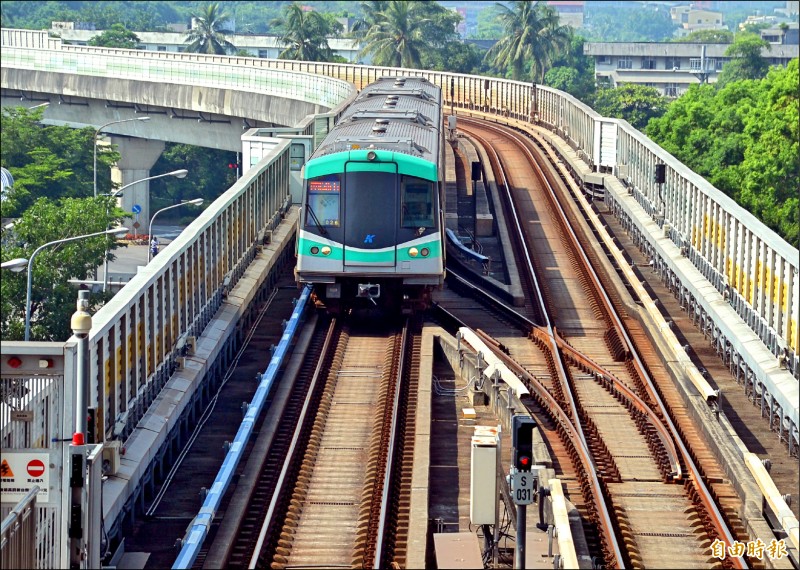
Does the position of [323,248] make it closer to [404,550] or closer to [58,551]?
[404,550]

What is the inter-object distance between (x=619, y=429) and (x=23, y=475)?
37.0 ft

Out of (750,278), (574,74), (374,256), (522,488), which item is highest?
(574,74)

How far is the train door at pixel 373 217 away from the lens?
91.4 feet

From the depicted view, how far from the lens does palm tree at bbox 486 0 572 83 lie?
4624 inches

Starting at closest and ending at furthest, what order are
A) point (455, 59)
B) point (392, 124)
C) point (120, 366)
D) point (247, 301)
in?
point (120, 366), point (247, 301), point (392, 124), point (455, 59)

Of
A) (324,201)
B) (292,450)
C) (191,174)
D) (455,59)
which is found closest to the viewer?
(292,450)

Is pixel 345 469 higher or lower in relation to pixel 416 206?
lower

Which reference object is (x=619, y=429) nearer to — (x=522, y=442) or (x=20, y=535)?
(x=522, y=442)

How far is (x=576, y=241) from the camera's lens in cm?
3856

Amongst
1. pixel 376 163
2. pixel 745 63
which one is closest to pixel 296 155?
pixel 376 163

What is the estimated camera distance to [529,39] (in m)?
117

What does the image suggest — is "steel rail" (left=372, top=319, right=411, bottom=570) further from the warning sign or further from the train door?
the warning sign

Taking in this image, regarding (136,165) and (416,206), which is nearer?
(416,206)

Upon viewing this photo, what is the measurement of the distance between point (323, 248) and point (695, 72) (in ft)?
458
